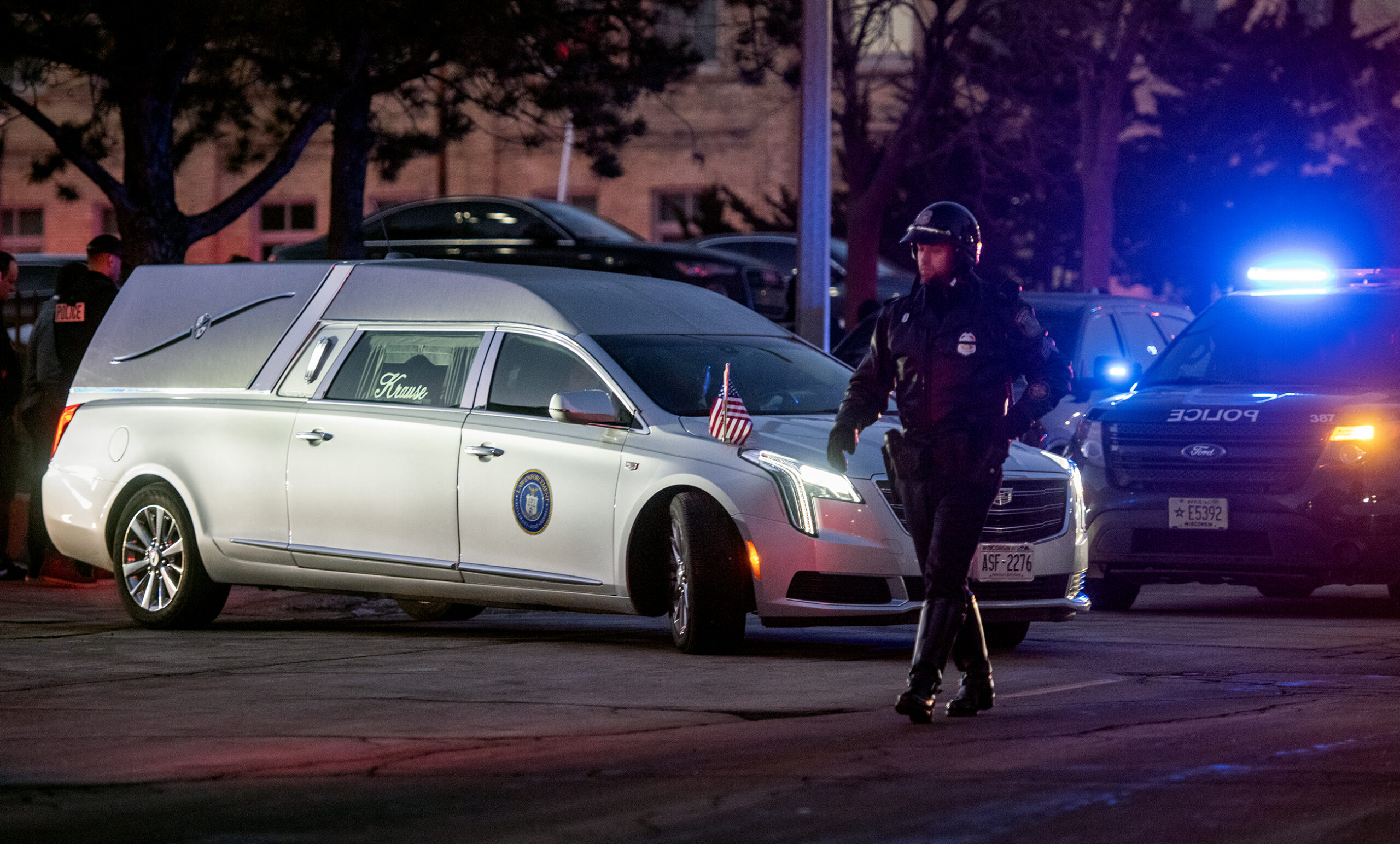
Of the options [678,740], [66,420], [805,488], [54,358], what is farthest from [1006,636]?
[54,358]

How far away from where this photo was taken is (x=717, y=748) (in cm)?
667

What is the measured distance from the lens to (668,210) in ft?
139

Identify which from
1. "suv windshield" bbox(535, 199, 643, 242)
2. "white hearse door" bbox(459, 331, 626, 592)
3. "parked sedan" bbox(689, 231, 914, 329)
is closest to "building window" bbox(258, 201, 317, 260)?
"parked sedan" bbox(689, 231, 914, 329)

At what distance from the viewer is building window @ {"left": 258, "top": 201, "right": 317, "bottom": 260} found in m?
42.9

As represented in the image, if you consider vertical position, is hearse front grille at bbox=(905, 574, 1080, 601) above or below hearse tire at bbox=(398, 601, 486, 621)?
above

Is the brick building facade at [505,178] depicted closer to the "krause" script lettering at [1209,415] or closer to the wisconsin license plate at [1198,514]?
the "krause" script lettering at [1209,415]

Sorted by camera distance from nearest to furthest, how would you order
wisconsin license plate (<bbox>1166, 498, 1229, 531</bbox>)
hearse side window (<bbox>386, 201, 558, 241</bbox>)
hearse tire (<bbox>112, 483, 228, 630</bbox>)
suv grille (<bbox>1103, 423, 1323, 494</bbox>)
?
hearse tire (<bbox>112, 483, 228, 630</bbox>), suv grille (<bbox>1103, 423, 1323, 494</bbox>), wisconsin license plate (<bbox>1166, 498, 1229, 531</bbox>), hearse side window (<bbox>386, 201, 558, 241</bbox>)

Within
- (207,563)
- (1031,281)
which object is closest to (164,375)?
(207,563)

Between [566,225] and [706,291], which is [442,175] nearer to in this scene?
[566,225]

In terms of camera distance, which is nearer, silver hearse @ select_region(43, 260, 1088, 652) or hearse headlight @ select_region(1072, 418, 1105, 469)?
silver hearse @ select_region(43, 260, 1088, 652)

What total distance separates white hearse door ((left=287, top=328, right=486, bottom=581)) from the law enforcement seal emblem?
382 mm

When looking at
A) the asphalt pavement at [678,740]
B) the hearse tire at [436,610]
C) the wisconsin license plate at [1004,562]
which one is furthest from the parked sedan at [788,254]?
the wisconsin license plate at [1004,562]

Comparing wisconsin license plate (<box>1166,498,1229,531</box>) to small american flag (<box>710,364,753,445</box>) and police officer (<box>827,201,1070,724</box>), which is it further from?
police officer (<box>827,201,1070,724</box>)

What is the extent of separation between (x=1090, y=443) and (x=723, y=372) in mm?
2862
